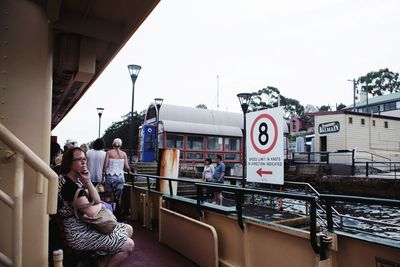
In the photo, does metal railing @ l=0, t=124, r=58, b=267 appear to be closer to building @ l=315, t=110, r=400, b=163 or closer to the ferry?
the ferry

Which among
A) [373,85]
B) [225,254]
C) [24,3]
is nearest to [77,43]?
[24,3]

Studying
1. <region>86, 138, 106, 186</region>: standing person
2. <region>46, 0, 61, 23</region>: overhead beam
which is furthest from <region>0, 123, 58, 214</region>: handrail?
<region>86, 138, 106, 186</region>: standing person

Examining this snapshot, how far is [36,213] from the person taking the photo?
85.3 inches

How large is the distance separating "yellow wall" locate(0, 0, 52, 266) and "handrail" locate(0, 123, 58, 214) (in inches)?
13.5

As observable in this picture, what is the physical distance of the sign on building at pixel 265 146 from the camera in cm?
488

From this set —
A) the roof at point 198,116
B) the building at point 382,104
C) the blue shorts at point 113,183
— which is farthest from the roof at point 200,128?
the building at point 382,104

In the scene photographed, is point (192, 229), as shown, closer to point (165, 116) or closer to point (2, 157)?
point (2, 157)

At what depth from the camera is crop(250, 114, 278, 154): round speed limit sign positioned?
4.96 m

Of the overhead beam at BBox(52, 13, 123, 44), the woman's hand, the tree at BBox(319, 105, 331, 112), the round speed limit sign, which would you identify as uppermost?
the tree at BBox(319, 105, 331, 112)

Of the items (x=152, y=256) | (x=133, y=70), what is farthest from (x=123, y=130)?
(x=152, y=256)

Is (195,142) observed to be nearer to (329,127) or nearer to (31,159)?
(329,127)

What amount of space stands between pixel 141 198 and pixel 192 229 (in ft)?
8.73

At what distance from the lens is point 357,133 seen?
865 inches

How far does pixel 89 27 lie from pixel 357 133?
22.3 meters
